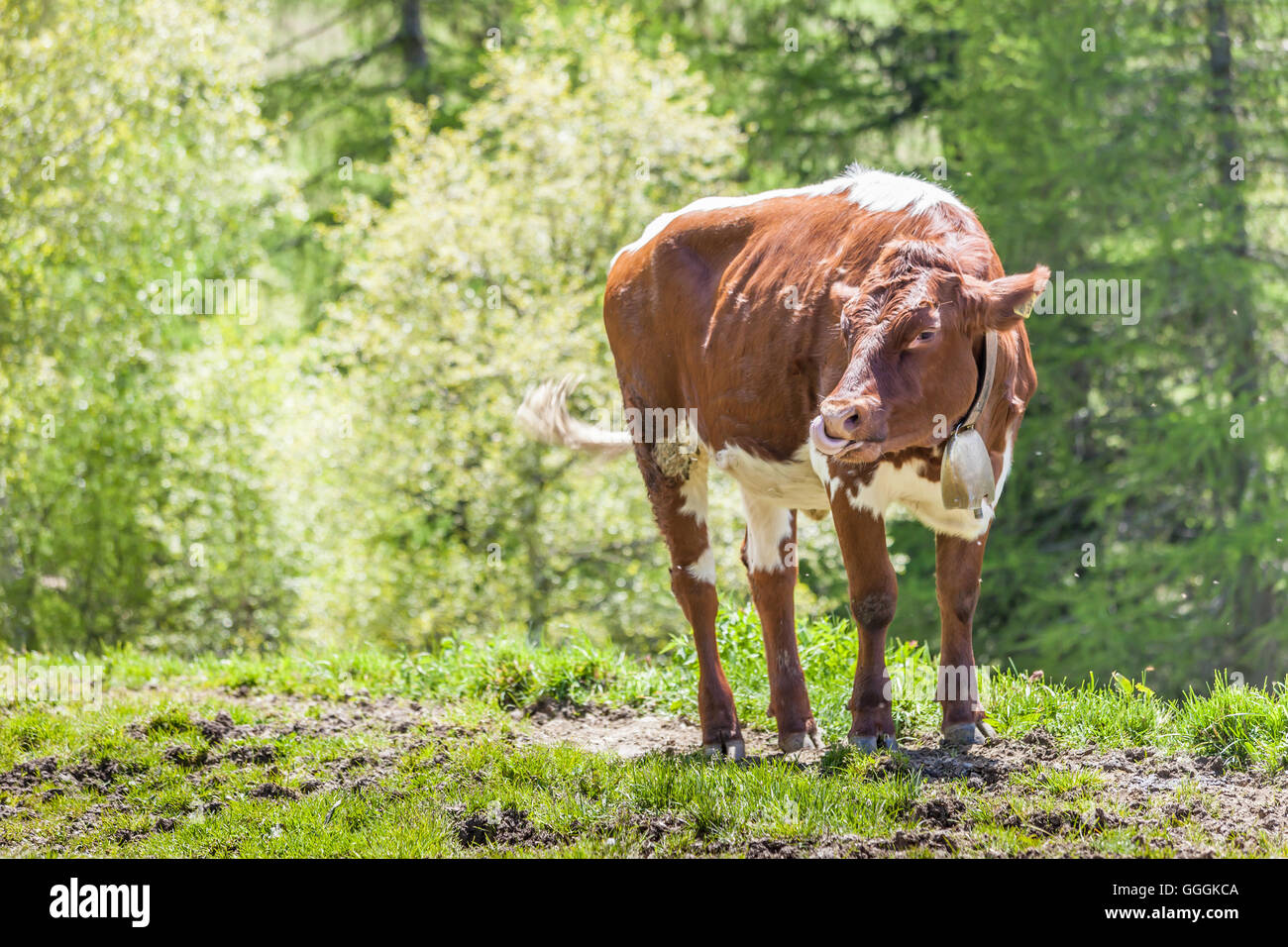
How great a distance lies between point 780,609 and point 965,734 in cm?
96

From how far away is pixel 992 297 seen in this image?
15.8 ft

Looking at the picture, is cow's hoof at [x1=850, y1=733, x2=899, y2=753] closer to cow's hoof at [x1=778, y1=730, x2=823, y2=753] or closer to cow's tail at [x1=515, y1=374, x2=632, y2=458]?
cow's hoof at [x1=778, y1=730, x2=823, y2=753]

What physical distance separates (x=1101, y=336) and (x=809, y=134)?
22.2 feet

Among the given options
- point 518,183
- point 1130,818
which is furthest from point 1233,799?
point 518,183

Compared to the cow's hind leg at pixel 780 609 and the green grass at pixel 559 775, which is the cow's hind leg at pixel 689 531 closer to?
the cow's hind leg at pixel 780 609

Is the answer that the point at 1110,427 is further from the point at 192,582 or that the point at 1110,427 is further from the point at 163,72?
the point at 163,72

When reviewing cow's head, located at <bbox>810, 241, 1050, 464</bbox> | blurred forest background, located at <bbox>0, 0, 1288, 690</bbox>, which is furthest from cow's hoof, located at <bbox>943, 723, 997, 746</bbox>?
blurred forest background, located at <bbox>0, 0, 1288, 690</bbox>

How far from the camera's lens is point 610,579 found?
17406mm

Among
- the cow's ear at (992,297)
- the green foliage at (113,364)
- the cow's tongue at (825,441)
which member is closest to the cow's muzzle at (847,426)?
the cow's tongue at (825,441)

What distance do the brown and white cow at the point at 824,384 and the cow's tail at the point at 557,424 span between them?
73cm

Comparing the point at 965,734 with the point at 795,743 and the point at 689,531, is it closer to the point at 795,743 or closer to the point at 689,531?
the point at 795,743

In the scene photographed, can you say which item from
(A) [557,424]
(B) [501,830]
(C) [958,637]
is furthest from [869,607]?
(A) [557,424]

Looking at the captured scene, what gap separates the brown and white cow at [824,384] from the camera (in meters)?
4.80

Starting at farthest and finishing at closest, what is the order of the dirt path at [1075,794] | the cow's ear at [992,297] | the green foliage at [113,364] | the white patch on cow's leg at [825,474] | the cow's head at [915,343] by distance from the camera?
the green foliage at [113,364], the white patch on cow's leg at [825,474], the cow's ear at [992,297], the cow's head at [915,343], the dirt path at [1075,794]
